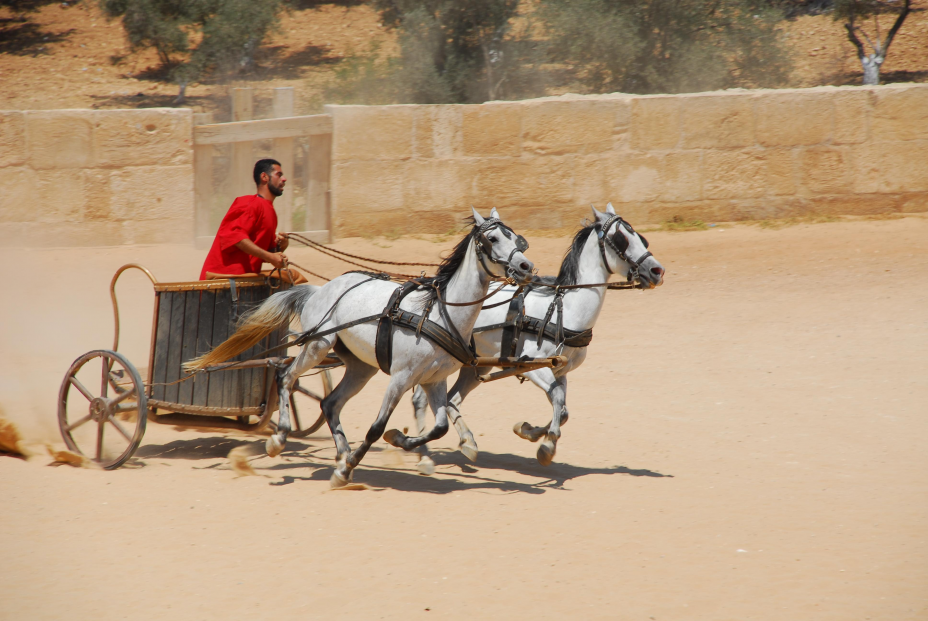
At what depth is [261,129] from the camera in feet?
41.9

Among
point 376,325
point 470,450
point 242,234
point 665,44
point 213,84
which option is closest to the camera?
point 376,325

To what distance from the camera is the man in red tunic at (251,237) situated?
6441 mm

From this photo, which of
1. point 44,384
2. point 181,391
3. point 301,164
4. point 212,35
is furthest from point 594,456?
point 212,35

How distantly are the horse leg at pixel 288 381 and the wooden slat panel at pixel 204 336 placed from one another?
568mm

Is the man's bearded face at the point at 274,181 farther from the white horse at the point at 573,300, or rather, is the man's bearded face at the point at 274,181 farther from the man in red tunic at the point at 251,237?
the white horse at the point at 573,300

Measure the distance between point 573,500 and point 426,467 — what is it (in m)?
1.20

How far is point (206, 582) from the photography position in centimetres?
443

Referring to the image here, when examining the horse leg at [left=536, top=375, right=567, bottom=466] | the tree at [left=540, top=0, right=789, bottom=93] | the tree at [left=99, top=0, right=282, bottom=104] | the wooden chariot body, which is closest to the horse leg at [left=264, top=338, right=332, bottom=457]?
the wooden chariot body

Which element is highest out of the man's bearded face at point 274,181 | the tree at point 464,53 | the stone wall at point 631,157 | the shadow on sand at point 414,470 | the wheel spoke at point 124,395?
the tree at point 464,53

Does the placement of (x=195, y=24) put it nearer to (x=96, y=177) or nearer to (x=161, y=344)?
(x=96, y=177)

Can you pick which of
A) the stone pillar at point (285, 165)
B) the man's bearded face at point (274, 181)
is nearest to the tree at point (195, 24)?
the stone pillar at point (285, 165)

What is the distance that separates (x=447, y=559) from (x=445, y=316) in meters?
1.70

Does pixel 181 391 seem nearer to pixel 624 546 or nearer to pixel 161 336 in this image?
pixel 161 336

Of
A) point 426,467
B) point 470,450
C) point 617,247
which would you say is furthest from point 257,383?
point 617,247
